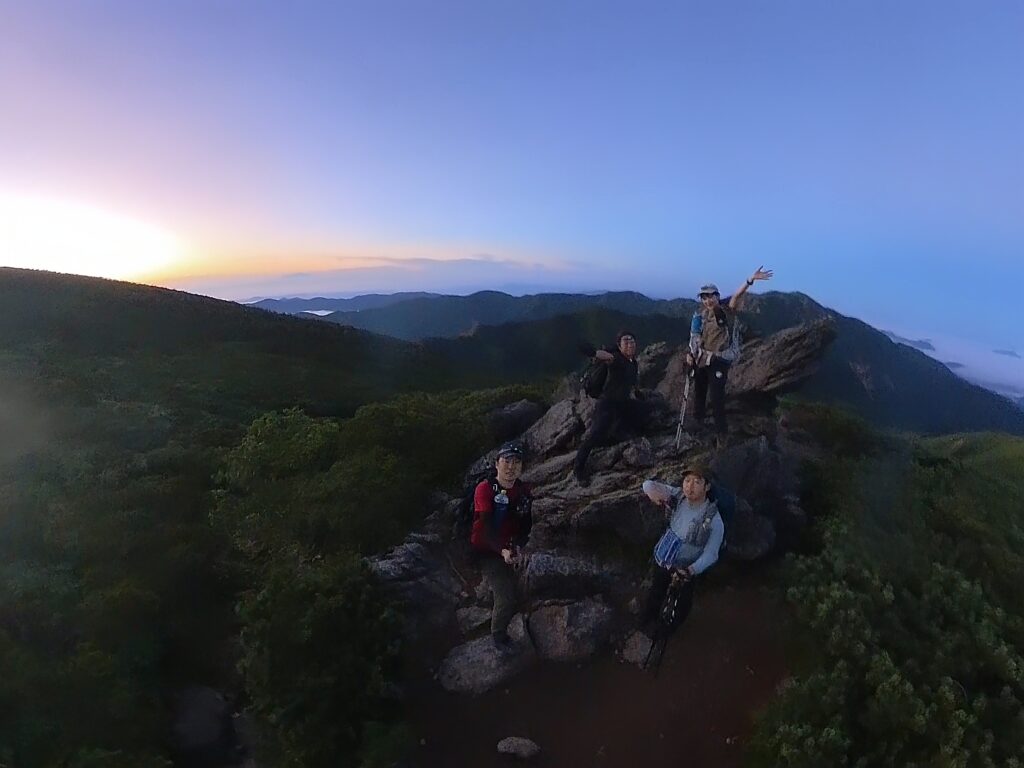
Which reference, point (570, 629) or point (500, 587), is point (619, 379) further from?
point (500, 587)

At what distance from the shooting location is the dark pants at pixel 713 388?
11953 millimetres

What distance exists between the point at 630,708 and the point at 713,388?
587 cm

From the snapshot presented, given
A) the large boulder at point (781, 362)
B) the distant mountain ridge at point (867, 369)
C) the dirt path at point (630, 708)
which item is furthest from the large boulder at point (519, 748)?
the distant mountain ridge at point (867, 369)

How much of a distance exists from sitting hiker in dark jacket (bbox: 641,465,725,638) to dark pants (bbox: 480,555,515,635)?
2.08 m

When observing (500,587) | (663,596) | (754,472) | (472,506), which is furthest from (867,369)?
(472,506)

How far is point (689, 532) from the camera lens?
Result: 7.98 meters

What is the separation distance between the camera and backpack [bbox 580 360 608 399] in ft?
38.3

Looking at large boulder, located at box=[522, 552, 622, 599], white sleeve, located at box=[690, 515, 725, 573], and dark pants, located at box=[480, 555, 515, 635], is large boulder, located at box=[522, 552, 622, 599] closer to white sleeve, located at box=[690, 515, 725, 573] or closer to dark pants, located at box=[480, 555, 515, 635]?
dark pants, located at box=[480, 555, 515, 635]

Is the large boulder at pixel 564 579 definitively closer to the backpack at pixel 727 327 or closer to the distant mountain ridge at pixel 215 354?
the backpack at pixel 727 327

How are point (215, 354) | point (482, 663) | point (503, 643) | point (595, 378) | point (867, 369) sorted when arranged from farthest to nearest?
1. point (867, 369)
2. point (215, 354)
3. point (595, 378)
4. point (503, 643)
5. point (482, 663)

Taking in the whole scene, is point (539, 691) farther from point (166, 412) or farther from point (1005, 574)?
point (166, 412)

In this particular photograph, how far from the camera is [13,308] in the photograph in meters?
47.9

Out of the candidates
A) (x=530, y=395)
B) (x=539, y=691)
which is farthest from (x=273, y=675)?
(x=530, y=395)

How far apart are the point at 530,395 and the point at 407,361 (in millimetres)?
48424
